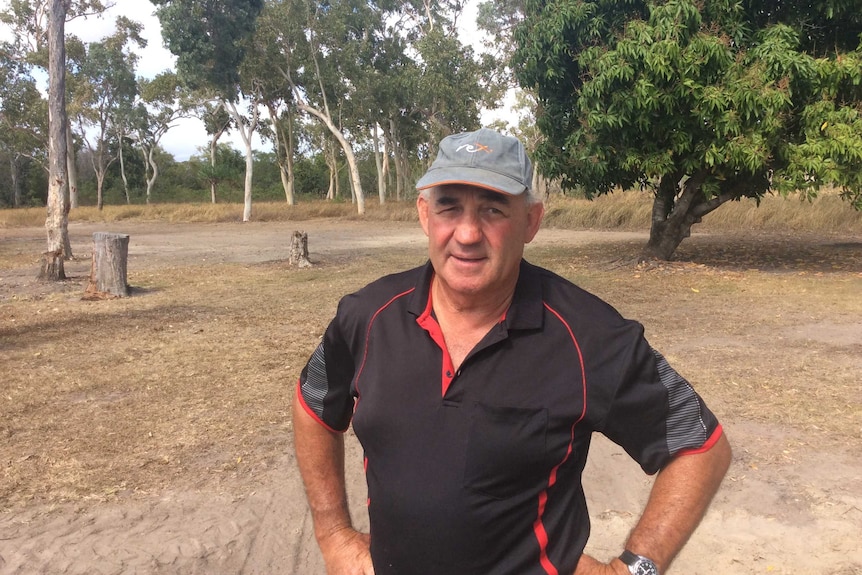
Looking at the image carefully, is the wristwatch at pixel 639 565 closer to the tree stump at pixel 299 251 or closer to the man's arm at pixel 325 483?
the man's arm at pixel 325 483

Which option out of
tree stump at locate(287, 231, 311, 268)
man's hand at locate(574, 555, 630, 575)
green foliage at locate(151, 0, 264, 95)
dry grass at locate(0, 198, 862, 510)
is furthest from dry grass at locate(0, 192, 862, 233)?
man's hand at locate(574, 555, 630, 575)

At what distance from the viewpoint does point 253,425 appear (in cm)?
452

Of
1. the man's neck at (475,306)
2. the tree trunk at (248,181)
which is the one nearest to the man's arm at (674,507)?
the man's neck at (475,306)

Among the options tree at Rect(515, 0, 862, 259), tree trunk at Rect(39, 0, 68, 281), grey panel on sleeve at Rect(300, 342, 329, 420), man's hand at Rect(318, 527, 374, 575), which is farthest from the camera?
tree trunk at Rect(39, 0, 68, 281)

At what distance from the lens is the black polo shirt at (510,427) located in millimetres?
1407

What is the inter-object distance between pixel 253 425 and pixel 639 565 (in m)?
3.49

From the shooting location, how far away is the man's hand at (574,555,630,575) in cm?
147

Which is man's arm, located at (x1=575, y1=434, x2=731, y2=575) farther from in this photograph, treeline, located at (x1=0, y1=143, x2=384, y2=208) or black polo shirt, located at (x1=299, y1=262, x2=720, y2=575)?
treeline, located at (x1=0, y1=143, x2=384, y2=208)

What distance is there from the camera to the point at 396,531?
1492 mm

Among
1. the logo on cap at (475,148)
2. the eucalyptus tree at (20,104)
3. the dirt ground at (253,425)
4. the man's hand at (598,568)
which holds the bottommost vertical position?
the dirt ground at (253,425)

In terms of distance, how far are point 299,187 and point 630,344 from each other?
6008 cm

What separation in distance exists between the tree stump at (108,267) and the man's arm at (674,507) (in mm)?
9214

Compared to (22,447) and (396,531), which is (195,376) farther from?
(396,531)

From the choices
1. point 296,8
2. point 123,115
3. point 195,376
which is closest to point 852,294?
point 195,376
